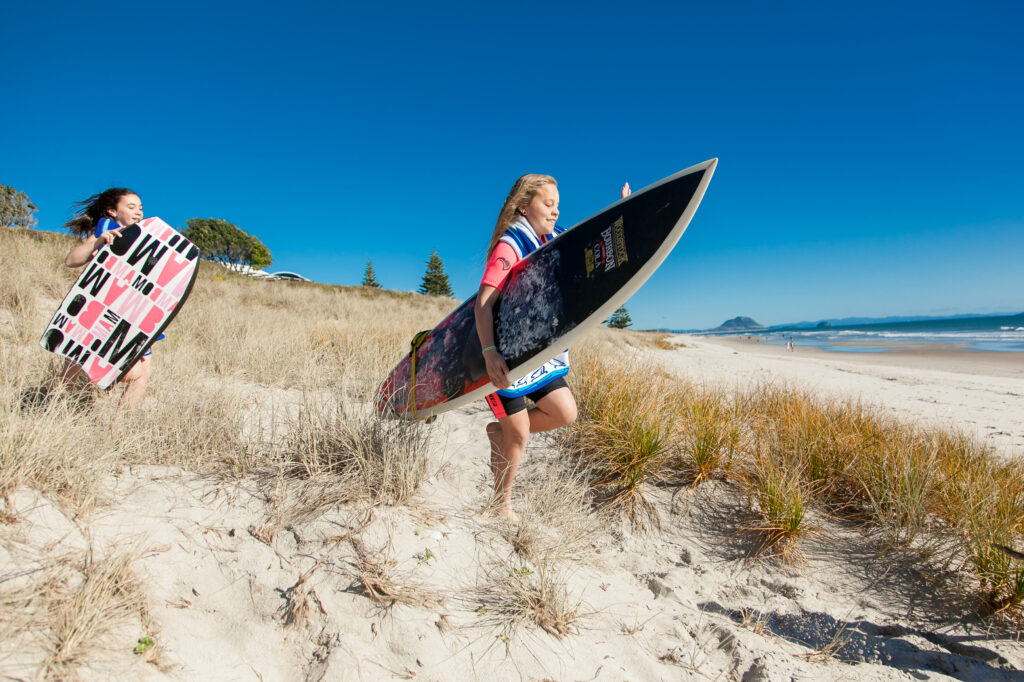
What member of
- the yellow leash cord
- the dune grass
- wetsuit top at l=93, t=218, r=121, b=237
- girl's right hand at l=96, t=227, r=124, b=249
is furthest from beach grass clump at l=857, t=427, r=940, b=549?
wetsuit top at l=93, t=218, r=121, b=237

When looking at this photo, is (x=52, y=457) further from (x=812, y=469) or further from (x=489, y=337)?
(x=812, y=469)

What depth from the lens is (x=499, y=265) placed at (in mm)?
2025

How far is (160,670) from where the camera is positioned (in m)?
1.16

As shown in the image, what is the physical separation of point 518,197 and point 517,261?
34 centimetres

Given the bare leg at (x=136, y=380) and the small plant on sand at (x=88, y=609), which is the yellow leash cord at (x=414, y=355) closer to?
the small plant on sand at (x=88, y=609)

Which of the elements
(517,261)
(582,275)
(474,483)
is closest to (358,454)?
(474,483)

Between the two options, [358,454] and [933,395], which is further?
[933,395]

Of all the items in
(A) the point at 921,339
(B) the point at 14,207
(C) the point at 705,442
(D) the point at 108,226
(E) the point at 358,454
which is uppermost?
(B) the point at 14,207

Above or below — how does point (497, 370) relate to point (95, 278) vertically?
below

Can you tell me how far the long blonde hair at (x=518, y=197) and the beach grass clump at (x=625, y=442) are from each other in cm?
156

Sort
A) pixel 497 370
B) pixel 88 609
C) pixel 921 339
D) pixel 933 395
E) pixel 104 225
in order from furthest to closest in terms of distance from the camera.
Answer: pixel 921 339 → pixel 933 395 → pixel 104 225 → pixel 497 370 → pixel 88 609

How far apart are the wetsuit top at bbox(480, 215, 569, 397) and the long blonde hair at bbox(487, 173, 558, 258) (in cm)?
6

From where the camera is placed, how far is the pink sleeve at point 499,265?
79.2 inches

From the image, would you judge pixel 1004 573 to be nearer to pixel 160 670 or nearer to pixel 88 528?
pixel 160 670
